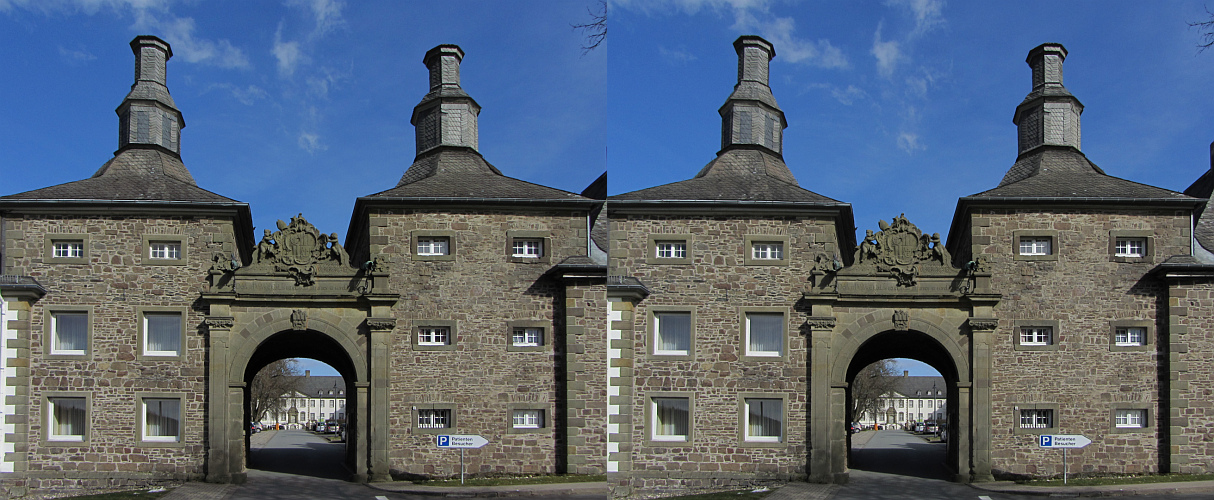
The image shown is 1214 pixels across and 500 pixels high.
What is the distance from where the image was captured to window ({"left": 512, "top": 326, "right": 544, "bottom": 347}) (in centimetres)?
705

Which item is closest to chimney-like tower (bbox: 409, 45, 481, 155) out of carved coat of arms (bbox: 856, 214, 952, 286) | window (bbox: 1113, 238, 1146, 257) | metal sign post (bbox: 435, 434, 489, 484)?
metal sign post (bbox: 435, 434, 489, 484)

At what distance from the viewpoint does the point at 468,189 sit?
277 inches

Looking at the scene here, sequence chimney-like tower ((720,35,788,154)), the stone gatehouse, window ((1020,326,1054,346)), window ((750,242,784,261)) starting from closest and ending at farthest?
the stone gatehouse → chimney-like tower ((720,35,788,154)) → window ((750,242,784,261)) → window ((1020,326,1054,346))

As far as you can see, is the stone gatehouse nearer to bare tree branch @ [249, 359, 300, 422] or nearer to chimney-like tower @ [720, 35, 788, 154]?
chimney-like tower @ [720, 35, 788, 154]

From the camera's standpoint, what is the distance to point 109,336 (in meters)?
6.97

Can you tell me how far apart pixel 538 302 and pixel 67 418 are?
11.7 ft

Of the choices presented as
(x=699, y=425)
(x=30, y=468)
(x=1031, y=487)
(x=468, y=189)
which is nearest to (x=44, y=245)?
(x=30, y=468)

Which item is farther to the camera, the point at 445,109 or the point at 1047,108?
the point at 1047,108

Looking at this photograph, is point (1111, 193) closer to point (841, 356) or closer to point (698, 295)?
point (841, 356)

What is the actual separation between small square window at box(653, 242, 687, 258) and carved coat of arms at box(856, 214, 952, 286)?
204 centimetres

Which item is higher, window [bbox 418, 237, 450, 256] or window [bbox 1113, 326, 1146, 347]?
window [bbox 418, 237, 450, 256]

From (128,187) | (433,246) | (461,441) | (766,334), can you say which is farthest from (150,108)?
(766,334)

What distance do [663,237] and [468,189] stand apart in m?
1.79

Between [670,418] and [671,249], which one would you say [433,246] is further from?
[670,418]
